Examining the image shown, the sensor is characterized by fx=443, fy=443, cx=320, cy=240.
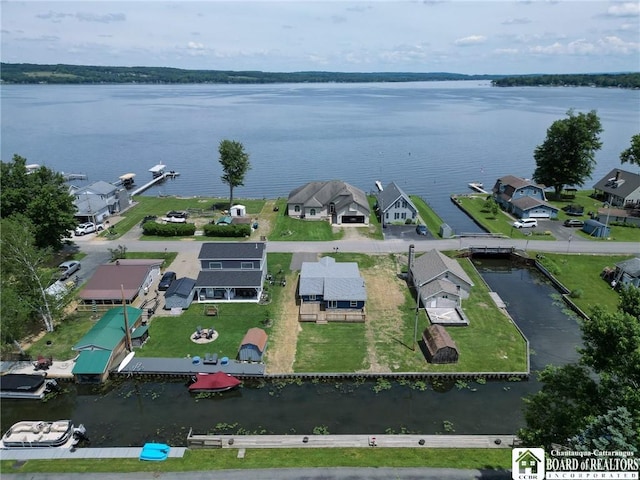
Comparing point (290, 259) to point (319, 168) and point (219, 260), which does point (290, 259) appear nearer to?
point (219, 260)

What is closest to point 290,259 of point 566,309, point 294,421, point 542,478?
point 294,421

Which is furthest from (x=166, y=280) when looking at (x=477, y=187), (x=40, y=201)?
(x=477, y=187)

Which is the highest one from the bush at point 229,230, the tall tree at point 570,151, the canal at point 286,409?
the tall tree at point 570,151

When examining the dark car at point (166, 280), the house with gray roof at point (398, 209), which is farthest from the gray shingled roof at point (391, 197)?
the dark car at point (166, 280)

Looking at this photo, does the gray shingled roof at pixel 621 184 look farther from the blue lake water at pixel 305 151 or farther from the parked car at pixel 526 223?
the blue lake water at pixel 305 151

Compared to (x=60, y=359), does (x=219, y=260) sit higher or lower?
higher
